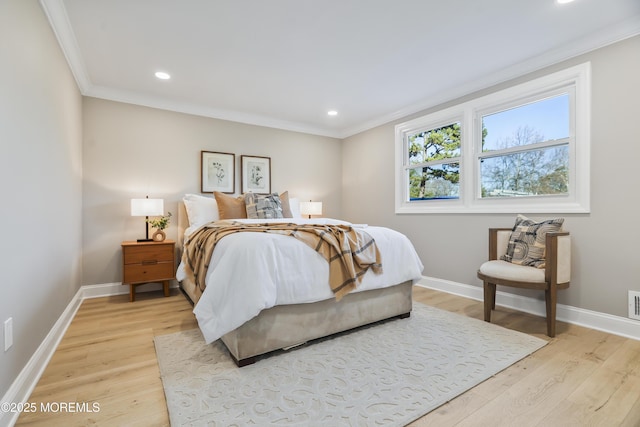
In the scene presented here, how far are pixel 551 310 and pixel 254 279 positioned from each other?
222 cm

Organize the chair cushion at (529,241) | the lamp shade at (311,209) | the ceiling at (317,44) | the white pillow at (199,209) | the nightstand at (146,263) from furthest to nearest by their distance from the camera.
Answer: the lamp shade at (311,209) < the white pillow at (199,209) < the nightstand at (146,263) < the chair cushion at (529,241) < the ceiling at (317,44)

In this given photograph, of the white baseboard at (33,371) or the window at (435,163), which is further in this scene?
the window at (435,163)

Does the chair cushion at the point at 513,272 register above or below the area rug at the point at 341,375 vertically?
above

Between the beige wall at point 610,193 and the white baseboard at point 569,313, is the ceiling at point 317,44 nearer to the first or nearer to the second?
the beige wall at point 610,193

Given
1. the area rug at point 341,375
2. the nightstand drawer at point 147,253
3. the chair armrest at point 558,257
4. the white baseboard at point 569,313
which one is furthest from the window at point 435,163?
the nightstand drawer at point 147,253

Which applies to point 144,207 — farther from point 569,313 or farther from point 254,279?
point 569,313

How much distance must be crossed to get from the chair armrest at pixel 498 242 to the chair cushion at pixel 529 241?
5 centimetres

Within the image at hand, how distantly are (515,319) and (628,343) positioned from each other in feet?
2.30

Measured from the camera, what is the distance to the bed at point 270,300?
176cm

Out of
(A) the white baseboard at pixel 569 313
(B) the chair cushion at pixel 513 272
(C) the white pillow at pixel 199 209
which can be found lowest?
(A) the white baseboard at pixel 569 313

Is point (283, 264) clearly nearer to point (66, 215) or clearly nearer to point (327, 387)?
point (327, 387)

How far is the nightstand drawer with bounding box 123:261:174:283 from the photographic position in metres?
3.21

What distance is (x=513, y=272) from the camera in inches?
94.5

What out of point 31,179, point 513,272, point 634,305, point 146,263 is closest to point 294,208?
point 146,263
